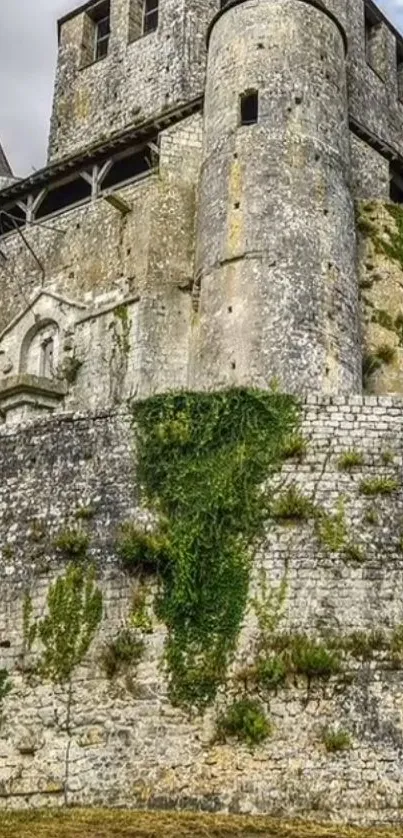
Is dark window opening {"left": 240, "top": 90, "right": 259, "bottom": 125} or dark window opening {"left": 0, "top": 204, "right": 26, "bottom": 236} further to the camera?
dark window opening {"left": 0, "top": 204, "right": 26, "bottom": 236}

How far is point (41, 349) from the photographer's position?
23531 mm

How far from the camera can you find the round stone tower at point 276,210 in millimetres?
18766

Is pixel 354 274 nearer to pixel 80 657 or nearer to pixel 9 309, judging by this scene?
pixel 9 309

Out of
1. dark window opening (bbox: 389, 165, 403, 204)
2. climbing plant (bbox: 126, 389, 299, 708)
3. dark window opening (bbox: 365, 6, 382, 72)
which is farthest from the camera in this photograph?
dark window opening (bbox: 365, 6, 382, 72)

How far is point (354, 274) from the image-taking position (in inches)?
798

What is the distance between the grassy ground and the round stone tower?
8245 mm

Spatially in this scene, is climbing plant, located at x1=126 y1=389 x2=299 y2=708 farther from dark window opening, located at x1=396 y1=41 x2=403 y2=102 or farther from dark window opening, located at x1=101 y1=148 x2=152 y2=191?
dark window opening, located at x1=396 y1=41 x2=403 y2=102

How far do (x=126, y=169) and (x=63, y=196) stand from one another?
72.2 inches

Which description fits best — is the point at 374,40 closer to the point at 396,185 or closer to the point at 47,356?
the point at 396,185

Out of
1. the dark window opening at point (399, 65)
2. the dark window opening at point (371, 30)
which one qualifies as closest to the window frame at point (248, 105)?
the dark window opening at point (371, 30)

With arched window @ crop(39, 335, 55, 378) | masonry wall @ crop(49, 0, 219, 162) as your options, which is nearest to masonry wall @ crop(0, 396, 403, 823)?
arched window @ crop(39, 335, 55, 378)

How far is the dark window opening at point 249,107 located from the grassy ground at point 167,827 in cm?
1306

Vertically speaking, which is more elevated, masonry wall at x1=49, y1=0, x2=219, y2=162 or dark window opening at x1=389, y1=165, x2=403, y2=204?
masonry wall at x1=49, y1=0, x2=219, y2=162

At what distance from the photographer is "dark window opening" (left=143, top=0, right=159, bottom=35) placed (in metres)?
28.0
